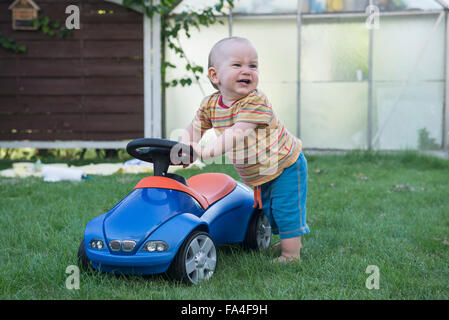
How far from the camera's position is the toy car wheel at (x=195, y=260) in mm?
1983

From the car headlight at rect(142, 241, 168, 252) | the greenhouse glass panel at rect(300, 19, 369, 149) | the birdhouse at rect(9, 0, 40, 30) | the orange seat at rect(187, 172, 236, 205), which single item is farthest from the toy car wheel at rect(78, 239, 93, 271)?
the greenhouse glass panel at rect(300, 19, 369, 149)

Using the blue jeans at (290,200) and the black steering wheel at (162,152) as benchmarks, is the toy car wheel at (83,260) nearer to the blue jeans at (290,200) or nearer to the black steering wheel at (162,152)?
the black steering wheel at (162,152)

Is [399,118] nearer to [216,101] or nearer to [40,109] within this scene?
[40,109]

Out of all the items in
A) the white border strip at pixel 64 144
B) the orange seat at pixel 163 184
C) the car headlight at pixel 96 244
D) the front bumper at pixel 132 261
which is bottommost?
the front bumper at pixel 132 261

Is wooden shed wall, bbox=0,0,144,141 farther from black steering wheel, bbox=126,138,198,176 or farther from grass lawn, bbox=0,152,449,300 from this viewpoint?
black steering wheel, bbox=126,138,198,176

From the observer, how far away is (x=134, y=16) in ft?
23.1

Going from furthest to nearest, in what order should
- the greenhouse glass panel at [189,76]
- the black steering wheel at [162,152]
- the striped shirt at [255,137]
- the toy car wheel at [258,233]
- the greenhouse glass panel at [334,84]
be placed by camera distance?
1. the greenhouse glass panel at [189,76]
2. the greenhouse glass panel at [334,84]
3. the toy car wheel at [258,233]
4. the striped shirt at [255,137]
5. the black steering wheel at [162,152]

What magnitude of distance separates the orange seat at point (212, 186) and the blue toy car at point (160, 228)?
0.01 m

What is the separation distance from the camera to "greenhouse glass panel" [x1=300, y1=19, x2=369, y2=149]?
7652mm

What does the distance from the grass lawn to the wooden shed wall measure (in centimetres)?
248

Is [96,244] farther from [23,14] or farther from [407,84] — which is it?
[407,84]

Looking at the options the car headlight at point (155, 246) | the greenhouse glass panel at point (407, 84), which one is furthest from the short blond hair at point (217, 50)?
the greenhouse glass panel at point (407, 84)
